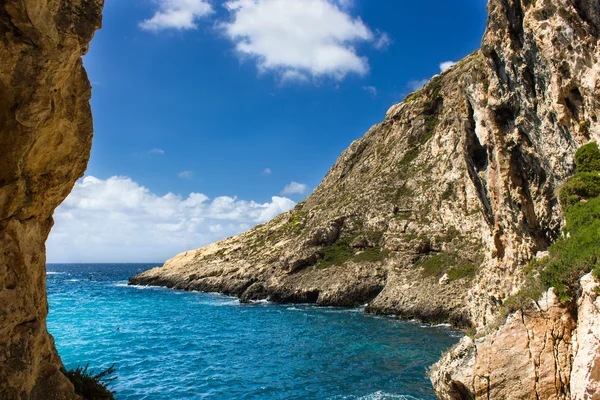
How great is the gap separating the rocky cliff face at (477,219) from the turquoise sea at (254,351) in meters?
6.65

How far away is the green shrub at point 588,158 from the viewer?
18.1 metres

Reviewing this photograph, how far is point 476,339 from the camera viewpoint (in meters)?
14.1

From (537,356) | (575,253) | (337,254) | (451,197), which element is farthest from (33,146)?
(337,254)

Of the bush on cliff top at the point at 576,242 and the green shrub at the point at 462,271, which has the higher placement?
the bush on cliff top at the point at 576,242

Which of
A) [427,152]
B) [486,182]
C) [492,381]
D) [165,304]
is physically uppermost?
[427,152]

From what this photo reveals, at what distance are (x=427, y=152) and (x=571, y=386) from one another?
7118 centimetres

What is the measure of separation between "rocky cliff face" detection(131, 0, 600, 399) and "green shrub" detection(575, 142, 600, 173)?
0.83 m

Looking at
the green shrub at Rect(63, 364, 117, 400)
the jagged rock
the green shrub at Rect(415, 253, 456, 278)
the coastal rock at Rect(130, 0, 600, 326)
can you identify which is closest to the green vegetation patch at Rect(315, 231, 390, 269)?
the coastal rock at Rect(130, 0, 600, 326)

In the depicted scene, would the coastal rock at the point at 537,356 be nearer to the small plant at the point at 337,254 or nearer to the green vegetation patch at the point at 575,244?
the green vegetation patch at the point at 575,244

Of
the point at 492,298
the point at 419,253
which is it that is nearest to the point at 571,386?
the point at 492,298

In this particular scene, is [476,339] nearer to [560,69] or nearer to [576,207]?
[576,207]

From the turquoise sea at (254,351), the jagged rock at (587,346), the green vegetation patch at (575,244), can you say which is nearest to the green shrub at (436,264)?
the turquoise sea at (254,351)

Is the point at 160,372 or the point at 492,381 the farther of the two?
the point at 160,372

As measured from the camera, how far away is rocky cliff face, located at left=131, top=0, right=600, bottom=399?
1293cm
